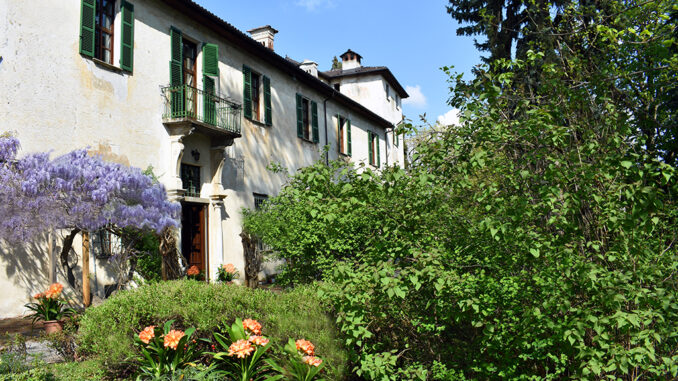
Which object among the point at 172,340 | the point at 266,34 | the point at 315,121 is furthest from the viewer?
the point at 266,34

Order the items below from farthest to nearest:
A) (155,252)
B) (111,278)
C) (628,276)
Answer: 1. (155,252)
2. (111,278)
3. (628,276)

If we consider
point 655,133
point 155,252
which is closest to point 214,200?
point 155,252

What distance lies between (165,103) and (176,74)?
36.3 inches

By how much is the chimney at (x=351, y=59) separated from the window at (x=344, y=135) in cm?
1228

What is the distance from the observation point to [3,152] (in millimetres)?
8180

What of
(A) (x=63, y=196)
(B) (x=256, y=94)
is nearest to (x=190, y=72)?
(B) (x=256, y=94)

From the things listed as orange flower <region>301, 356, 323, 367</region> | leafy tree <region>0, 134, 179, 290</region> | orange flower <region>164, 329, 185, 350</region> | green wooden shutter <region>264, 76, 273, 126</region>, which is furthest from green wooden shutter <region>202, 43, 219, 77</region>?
orange flower <region>301, 356, 323, 367</region>

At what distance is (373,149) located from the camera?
27594 mm

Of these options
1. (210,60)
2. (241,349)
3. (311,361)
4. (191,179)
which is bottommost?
(311,361)

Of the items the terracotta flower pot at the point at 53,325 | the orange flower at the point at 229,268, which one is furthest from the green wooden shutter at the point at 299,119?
the terracotta flower pot at the point at 53,325

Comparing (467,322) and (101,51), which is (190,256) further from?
(467,322)

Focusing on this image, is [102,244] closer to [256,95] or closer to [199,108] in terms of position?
[199,108]

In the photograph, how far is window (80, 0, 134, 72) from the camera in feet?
33.2

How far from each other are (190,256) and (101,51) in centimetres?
555
